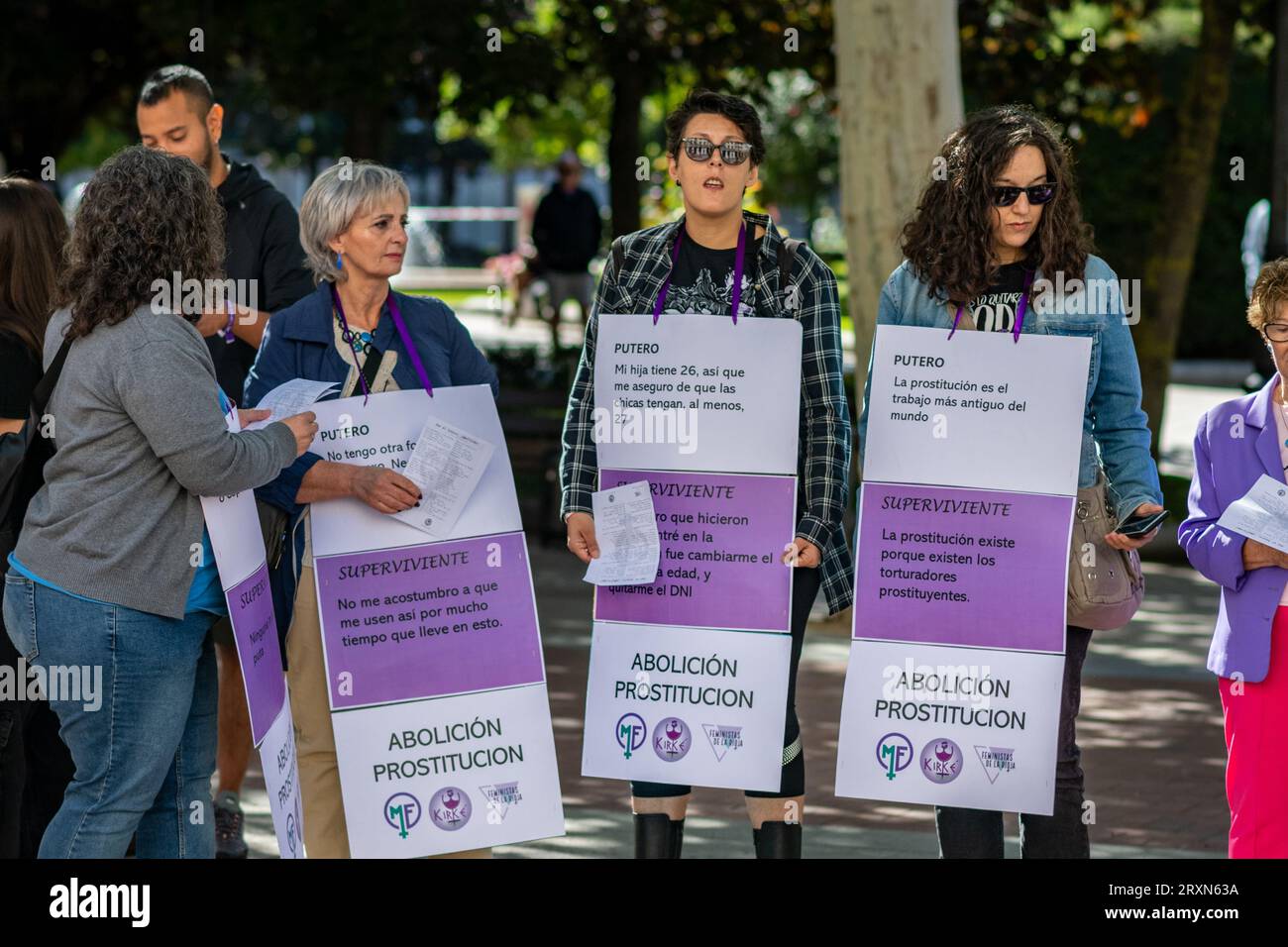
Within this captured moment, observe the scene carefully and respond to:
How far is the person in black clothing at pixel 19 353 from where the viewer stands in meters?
4.36

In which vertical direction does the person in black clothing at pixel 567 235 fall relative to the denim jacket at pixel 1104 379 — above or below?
above

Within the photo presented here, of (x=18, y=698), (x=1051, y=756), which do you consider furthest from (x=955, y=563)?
(x=18, y=698)

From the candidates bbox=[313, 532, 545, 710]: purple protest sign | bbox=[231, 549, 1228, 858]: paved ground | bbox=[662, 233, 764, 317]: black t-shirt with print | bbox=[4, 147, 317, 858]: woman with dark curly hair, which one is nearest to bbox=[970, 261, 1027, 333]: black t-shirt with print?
bbox=[662, 233, 764, 317]: black t-shirt with print

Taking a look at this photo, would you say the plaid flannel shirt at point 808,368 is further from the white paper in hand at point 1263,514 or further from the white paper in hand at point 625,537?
the white paper in hand at point 1263,514

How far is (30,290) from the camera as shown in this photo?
444 cm

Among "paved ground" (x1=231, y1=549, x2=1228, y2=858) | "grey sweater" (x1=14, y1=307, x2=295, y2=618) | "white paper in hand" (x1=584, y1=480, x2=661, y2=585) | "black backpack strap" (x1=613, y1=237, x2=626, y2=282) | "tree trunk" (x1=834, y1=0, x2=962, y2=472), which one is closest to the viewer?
"grey sweater" (x1=14, y1=307, x2=295, y2=618)

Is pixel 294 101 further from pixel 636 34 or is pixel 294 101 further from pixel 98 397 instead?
pixel 98 397

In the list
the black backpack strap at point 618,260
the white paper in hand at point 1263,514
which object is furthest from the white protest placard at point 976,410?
the black backpack strap at point 618,260

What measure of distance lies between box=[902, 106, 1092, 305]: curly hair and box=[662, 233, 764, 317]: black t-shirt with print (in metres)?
0.42

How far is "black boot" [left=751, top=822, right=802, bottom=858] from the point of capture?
4.55 metres

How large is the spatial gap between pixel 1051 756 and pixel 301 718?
1870 mm

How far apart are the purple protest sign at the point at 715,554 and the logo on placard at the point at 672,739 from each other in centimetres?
25

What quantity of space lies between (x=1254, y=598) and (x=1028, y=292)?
2.96 feet

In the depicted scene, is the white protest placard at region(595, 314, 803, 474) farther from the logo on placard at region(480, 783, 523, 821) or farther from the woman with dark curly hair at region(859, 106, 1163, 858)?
the logo on placard at region(480, 783, 523, 821)
